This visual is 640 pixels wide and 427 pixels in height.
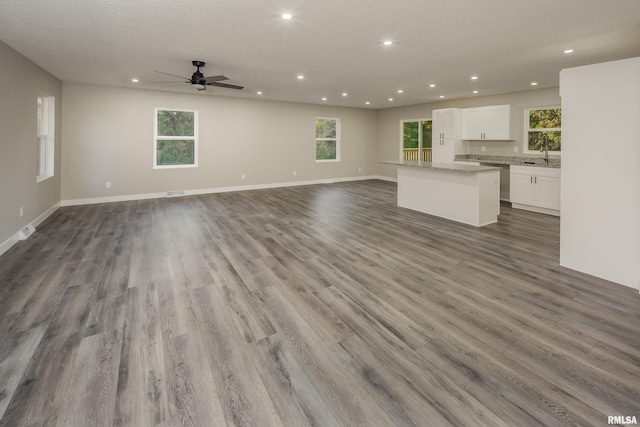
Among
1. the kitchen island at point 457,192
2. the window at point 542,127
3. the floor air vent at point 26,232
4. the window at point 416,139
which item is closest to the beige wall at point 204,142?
the window at point 416,139

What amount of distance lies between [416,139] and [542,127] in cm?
382

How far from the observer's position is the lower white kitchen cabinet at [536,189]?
596 centimetres

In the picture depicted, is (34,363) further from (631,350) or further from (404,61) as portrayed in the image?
(404,61)

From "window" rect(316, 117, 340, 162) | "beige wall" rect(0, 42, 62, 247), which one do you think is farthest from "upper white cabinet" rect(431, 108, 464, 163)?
"beige wall" rect(0, 42, 62, 247)

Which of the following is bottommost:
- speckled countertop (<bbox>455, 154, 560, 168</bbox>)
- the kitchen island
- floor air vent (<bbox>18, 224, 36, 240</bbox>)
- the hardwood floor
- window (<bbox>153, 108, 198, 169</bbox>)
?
the hardwood floor

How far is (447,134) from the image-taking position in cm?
834

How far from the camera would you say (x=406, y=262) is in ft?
11.9

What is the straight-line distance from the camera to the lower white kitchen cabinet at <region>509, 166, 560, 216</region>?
235 inches

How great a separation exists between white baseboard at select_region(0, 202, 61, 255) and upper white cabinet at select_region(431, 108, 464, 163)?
874 centimetres

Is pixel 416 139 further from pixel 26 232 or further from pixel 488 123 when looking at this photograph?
pixel 26 232

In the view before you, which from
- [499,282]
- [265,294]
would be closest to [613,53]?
[499,282]

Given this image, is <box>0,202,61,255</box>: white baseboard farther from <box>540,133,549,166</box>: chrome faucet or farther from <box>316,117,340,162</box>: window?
<box>540,133,549,166</box>: chrome faucet

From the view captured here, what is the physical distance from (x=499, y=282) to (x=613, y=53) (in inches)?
162

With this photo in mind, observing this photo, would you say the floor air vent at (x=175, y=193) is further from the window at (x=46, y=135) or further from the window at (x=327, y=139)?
the window at (x=327, y=139)
